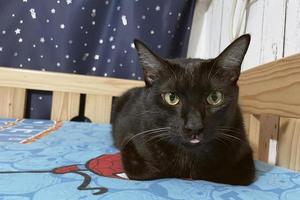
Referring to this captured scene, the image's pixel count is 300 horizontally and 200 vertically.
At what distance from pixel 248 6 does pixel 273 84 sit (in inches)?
16.2

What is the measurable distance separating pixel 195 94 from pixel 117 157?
0.31 metres

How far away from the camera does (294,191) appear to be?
0.59 metres

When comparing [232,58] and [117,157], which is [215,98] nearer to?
[232,58]

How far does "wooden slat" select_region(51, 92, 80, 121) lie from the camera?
143 centimetres

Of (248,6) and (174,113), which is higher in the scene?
(248,6)

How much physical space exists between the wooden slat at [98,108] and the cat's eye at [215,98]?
2.97 feet

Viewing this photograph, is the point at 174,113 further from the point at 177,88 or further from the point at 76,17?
the point at 76,17

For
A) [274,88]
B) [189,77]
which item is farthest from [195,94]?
[274,88]

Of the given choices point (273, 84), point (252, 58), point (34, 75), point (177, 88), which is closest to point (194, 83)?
point (177, 88)

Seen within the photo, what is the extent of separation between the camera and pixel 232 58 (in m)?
0.64

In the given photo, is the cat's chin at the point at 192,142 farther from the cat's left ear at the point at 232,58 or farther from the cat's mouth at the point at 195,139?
the cat's left ear at the point at 232,58

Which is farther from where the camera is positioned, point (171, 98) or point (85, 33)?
point (85, 33)

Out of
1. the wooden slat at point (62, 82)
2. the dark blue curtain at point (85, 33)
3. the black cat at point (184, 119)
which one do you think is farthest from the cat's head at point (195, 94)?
the dark blue curtain at point (85, 33)

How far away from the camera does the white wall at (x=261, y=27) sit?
81 cm
